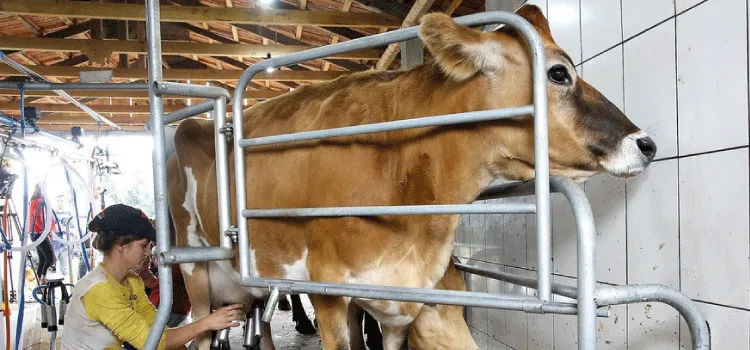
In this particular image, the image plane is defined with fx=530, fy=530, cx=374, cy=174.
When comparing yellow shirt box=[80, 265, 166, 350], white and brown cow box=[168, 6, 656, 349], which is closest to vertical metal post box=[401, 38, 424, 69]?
white and brown cow box=[168, 6, 656, 349]

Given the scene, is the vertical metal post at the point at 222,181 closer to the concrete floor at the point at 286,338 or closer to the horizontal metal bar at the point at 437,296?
the horizontal metal bar at the point at 437,296

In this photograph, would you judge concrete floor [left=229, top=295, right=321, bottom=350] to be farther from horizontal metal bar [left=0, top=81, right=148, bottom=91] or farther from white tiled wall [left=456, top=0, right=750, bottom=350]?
white tiled wall [left=456, top=0, right=750, bottom=350]

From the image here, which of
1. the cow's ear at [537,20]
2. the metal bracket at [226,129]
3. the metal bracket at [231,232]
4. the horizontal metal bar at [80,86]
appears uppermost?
the horizontal metal bar at [80,86]

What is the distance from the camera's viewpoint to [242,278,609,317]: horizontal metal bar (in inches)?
40.1

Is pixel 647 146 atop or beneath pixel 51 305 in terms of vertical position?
atop

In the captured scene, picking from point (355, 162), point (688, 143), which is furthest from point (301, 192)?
point (688, 143)

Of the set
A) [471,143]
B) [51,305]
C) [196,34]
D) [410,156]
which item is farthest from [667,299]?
[196,34]

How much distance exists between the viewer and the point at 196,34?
7.70 meters

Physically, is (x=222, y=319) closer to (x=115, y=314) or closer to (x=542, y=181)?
(x=115, y=314)

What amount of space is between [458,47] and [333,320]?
99 cm

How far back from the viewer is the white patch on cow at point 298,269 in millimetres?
1860

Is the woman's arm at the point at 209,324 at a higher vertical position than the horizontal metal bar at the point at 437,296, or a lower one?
lower

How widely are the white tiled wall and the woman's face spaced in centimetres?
169

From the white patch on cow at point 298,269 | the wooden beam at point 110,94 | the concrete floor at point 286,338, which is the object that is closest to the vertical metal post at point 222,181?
the white patch on cow at point 298,269
